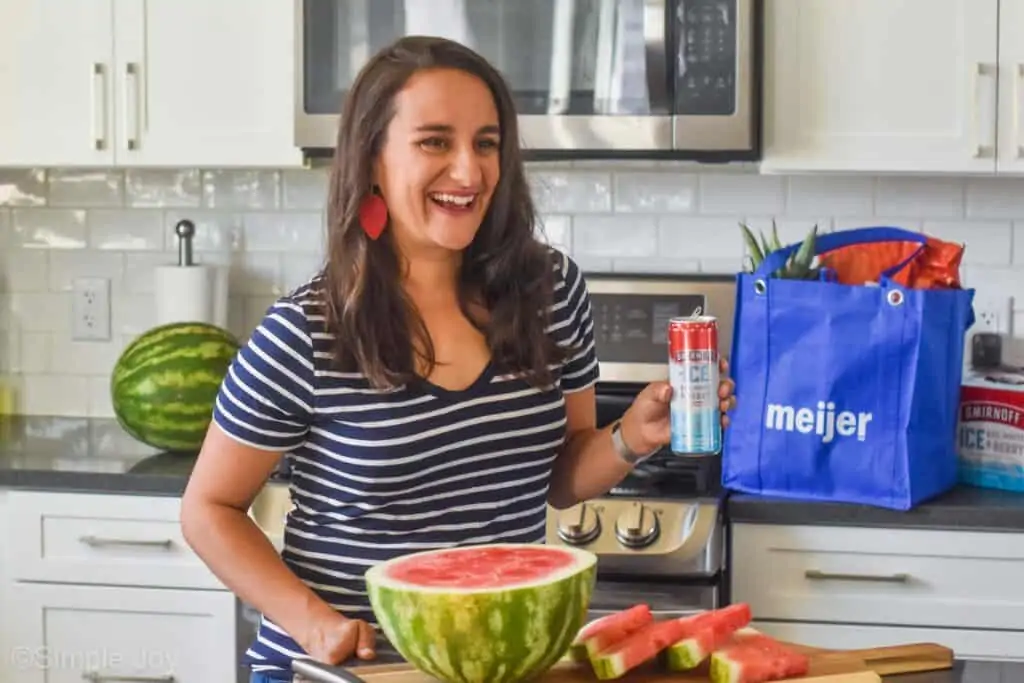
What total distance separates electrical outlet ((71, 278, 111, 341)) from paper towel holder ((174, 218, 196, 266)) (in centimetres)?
A: 23

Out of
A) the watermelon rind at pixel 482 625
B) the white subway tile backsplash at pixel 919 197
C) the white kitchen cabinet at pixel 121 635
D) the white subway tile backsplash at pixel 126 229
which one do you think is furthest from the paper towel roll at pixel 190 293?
the watermelon rind at pixel 482 625

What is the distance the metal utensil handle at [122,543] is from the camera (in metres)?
2.54

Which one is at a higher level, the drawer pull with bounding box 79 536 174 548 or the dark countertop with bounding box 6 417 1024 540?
the dark countertop with bounding box 6 417 1024 540

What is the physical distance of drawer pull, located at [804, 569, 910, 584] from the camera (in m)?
2.35

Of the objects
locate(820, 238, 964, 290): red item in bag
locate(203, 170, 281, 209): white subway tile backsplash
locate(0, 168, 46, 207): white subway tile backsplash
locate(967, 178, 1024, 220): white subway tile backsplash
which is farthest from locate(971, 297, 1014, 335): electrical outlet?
locate(0, 168, 46, 207): white subway tile backsplash

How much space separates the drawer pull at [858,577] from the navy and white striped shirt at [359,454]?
0.85 meters

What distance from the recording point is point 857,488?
2.35m

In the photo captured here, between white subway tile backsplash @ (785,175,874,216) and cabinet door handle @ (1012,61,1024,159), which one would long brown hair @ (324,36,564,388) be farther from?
white subway tile backsplash @ (785,175,874,216)

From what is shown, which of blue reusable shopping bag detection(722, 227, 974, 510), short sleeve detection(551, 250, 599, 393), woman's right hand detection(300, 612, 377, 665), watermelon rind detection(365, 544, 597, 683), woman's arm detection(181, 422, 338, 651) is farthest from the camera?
blue reusable shopping bag detection(722, 227, 974, 510)

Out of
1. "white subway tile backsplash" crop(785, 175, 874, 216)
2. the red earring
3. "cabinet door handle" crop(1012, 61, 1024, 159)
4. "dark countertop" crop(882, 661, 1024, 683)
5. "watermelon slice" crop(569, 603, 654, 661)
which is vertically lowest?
"dark countertop" crop(882, 661, 1024, 683)

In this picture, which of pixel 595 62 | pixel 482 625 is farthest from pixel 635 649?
pixel 595 62

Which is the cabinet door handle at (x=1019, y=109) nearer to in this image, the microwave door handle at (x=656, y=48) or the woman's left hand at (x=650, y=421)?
the microwave door handle at (x=656, y=48)

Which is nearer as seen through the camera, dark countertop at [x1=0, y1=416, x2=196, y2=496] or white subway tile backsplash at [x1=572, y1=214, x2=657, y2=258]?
dark countertop at [x1=0, y1=416, x2=196, y2=496]

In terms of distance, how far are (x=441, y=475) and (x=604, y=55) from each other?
1170 millimetres
